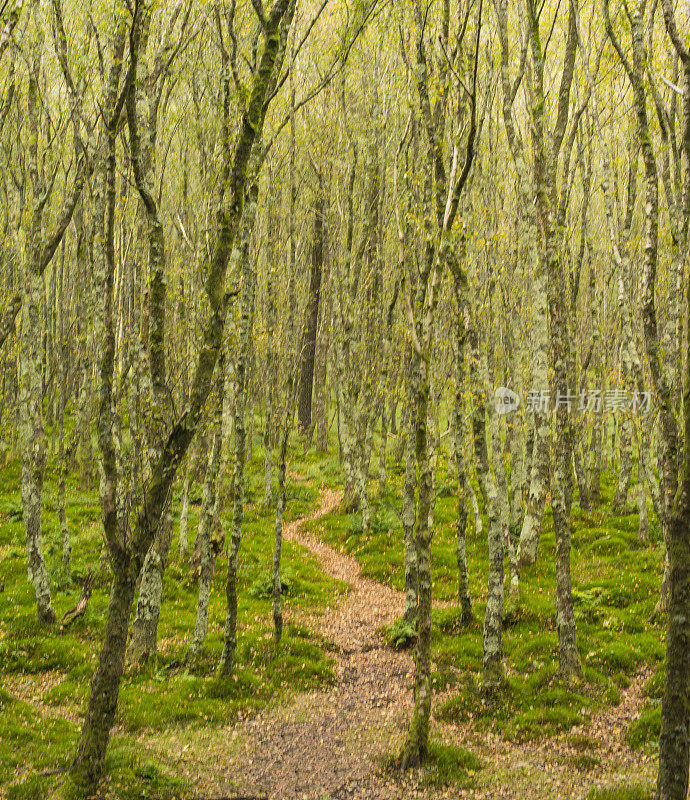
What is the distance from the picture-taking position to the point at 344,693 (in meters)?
Answer: 9.34

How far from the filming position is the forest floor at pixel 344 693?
673cm

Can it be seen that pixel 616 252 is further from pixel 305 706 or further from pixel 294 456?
pixel 294 456

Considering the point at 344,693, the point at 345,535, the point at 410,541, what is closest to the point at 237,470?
the point at 410,541

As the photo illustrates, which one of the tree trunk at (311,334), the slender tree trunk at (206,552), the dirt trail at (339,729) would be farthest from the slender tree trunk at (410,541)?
the tree trunk at (311,334)

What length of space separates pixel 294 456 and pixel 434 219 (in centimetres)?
1959

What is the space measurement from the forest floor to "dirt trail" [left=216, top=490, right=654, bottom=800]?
3 centimetres

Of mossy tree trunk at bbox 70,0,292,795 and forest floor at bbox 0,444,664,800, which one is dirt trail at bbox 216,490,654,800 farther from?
mossy tree trunk at bbox 70,0,292,795

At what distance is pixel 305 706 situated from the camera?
8797mm

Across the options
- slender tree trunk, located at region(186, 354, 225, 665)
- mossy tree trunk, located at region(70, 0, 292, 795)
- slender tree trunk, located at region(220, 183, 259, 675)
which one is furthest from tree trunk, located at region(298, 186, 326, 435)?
mossy tree trunk, located at region(70, 0, 292, 795)

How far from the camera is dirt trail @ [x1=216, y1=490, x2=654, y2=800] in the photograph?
6707 mm

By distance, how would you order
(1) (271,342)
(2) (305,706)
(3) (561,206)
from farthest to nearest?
(1) (271,342), (3) (561,206), (2) (305,706)

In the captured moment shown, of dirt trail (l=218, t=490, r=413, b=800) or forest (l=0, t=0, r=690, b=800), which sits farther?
dirt trail (l=218, t=490, r=413, b=800)

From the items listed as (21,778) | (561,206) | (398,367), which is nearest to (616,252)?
(561,206)

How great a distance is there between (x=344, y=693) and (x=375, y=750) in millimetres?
1752
